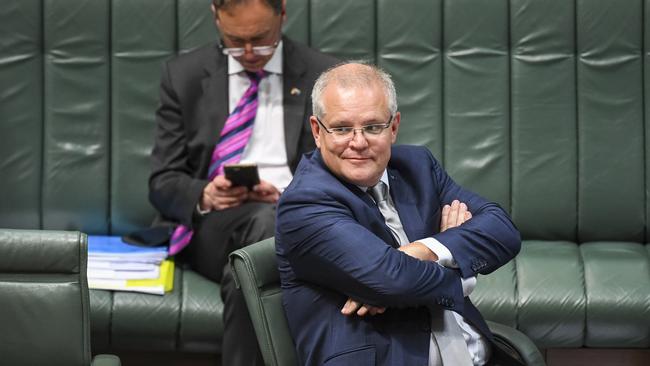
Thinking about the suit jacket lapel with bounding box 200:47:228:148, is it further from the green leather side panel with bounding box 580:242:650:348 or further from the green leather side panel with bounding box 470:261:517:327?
the green leather side panel with bounding box 580:242:650:348

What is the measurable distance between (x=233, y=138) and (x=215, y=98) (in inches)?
6.6

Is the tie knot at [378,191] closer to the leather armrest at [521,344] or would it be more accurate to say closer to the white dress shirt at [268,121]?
the leather armrest at [521,344]

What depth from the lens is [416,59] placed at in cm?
452

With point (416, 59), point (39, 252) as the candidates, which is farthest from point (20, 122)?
point (39, 252)

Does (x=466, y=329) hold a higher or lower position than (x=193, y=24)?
lower

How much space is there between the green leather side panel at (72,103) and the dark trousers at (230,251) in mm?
630

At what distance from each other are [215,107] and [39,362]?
182 cm

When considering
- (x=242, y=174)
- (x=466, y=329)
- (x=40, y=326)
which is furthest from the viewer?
(x=242, y=174)

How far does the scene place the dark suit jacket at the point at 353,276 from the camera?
263 cm

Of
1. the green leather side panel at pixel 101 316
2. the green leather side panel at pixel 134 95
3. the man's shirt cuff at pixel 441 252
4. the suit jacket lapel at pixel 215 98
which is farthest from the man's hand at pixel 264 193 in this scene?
the man's shirt cuff at pixel 441 252

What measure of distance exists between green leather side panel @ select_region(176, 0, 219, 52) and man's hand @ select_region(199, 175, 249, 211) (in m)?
0.78

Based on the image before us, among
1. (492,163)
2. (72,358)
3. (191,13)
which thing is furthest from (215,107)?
(72,358)

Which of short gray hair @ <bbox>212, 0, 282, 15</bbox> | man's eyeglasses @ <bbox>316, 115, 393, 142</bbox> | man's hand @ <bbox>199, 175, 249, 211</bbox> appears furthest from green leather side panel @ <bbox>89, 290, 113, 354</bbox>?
man's eyeglasses @ <bbox>316, 115, 393, 142</bbox>

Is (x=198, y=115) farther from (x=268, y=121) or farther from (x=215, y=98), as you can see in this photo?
(x=268, y=121)
